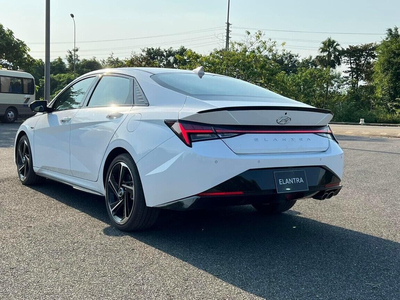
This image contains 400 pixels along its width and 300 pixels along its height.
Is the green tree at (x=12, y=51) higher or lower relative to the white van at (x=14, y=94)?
higher

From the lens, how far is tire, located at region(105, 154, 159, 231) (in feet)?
12.8

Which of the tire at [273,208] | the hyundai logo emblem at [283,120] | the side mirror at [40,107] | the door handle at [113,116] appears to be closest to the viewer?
the hyundai logo emblem at [283,120]

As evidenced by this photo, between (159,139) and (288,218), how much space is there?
6.34ft

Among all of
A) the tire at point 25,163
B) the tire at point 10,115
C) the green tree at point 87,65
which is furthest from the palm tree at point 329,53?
the tire at point 25,163

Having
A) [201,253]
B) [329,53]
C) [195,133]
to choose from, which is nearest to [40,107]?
[195,133]

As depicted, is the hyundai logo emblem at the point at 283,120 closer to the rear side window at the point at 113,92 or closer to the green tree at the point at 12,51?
the rear side window at the point at 113,92

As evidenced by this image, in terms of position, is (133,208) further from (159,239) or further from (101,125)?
(101,125)

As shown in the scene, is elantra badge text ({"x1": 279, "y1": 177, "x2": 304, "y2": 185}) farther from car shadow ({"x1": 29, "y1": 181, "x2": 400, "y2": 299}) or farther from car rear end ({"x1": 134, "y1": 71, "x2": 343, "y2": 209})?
car shadow ({"x1": 29, "y1": 181, "x2": 400, "y2": 299})

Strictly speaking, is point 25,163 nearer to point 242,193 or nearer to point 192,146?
point 192,146

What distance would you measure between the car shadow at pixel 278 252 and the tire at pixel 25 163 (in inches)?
49.6

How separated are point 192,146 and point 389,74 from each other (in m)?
54.5

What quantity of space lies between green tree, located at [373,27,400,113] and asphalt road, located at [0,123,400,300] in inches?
2013

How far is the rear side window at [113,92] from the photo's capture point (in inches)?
177

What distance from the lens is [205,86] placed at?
4383 mm
